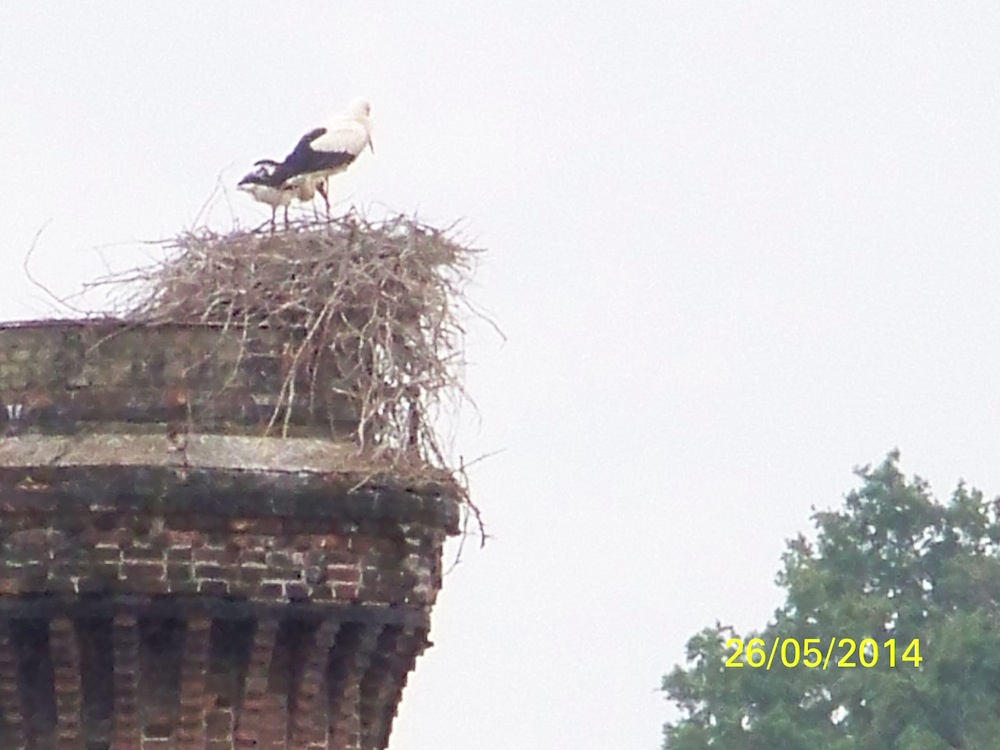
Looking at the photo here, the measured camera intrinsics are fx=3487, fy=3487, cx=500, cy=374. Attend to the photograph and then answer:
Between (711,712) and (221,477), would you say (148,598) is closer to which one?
(221,477)

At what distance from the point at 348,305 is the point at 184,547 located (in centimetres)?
124

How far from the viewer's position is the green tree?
43.3 metres

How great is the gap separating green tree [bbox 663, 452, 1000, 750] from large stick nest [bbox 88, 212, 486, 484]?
2850 cm

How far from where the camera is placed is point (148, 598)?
13.0 metres

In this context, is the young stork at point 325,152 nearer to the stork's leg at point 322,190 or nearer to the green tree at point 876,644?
the stork's leg at point 322,190

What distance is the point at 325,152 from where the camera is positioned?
54.6ft

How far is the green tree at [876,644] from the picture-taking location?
43.3m

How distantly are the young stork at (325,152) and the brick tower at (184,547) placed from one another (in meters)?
2.85

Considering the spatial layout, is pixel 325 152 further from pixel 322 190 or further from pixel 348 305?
pixel 348 305

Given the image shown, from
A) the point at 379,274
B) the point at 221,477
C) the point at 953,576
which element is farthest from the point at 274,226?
the point at 953,576

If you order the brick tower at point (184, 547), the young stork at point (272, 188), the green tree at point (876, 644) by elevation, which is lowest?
the brick tower at point (184, 547)

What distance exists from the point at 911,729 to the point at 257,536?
1189 inches

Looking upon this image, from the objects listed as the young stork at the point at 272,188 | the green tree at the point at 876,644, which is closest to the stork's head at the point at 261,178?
the young stork at the point at 272,188

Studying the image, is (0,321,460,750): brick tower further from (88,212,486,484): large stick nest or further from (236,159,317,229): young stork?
(236,159,317,229): young stork
